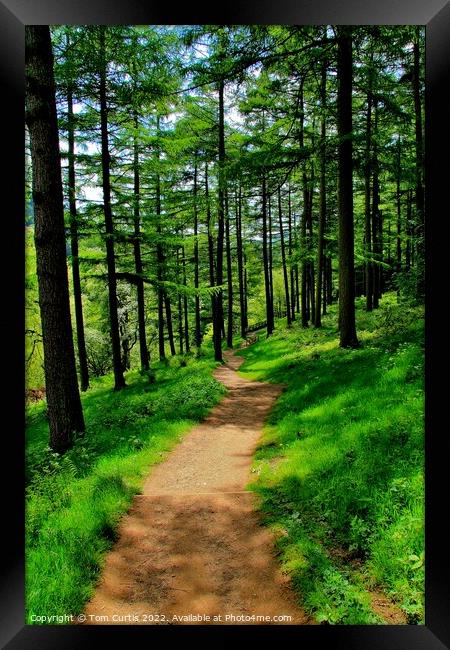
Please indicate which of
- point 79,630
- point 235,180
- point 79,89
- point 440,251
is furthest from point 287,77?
point 79,630

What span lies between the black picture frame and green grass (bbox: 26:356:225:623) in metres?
0.27

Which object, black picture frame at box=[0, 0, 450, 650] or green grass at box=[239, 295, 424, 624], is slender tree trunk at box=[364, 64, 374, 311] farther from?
black picture frame at box=[0, 0, 450, 650]

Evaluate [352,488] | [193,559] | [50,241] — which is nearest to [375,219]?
[50,241]

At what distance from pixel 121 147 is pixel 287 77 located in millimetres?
6303

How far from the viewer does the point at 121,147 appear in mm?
12227

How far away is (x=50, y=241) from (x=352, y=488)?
5383mm

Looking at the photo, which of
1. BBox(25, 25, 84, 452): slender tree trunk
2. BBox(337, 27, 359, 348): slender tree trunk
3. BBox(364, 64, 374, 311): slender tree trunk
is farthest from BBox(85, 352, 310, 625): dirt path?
BBox(364, 64, 374, 311): slender tree trunk

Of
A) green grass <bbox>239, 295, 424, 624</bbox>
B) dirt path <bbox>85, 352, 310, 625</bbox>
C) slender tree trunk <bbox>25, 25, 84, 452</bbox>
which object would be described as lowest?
dirt path <bbox>85, 352, 310, 625</bbox>

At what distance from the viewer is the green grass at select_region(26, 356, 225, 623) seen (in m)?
3.07

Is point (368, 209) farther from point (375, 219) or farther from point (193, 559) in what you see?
point (193, 559)

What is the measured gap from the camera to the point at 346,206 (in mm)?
9617

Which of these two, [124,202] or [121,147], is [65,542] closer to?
[124,202]

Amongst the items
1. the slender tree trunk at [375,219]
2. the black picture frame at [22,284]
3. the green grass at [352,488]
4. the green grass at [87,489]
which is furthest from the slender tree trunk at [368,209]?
the green grass at [87,489]

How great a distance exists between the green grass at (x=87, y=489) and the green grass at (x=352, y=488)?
5.72ft
